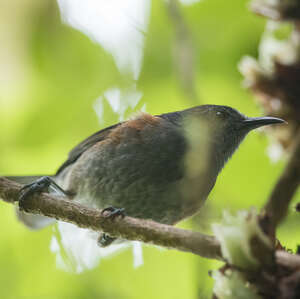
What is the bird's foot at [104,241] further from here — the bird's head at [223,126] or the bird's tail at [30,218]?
the bird's head at [223,126]

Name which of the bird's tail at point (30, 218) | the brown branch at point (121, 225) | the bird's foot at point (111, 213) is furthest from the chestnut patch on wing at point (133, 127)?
the bird's foot at point (111, 213)

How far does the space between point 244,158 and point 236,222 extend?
2.60m

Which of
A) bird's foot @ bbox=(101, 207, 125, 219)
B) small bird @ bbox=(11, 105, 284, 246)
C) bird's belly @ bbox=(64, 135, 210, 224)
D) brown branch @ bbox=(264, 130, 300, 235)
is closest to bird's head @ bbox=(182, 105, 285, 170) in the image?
small bird @ bbox=(11, 105, 284, 246)

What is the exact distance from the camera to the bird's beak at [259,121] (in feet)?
10.6

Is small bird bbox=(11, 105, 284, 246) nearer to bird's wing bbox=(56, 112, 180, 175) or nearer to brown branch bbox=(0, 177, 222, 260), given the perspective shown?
bird's wing bbox=(56, 112, 180, 175)

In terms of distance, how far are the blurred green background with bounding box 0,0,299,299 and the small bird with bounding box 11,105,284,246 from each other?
0.19m

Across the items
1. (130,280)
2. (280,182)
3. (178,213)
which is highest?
(280,182)

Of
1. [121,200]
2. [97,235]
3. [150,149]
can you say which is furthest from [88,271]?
[150,149]

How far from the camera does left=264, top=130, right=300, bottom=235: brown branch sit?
2.31m

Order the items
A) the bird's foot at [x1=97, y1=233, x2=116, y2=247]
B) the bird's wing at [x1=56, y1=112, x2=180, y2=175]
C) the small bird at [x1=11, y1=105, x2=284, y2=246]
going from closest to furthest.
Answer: the small bird at [x1=11, y1=105, x2=284, y2=246] < the bird's foot at [x1=97, y1=233, x2=116, y2=247] < the bird's wing at [x1=56, y1=112, x2=180, y2=175]

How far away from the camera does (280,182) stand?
2.46 metres

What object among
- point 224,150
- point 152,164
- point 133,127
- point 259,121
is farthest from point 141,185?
point 259,121

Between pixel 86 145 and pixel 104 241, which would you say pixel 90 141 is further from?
pixel 104 241

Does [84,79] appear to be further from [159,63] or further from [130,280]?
[130,280]
